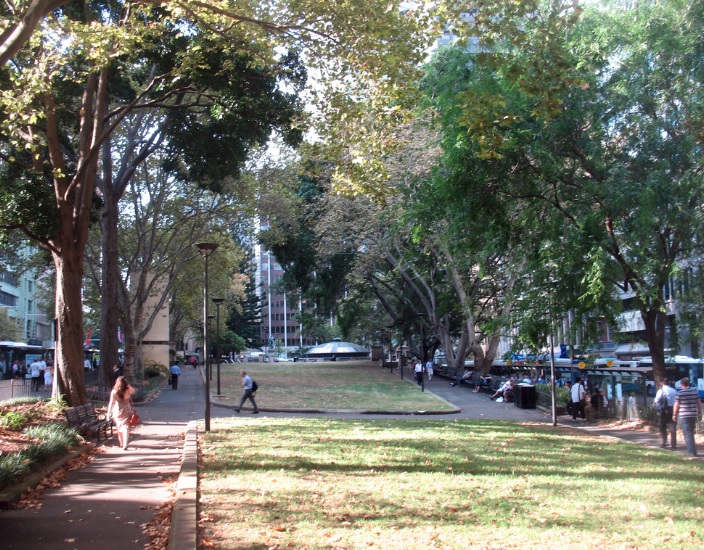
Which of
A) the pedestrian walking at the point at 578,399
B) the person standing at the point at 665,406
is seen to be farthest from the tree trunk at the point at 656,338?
the pedestrian walking at the point at 578,399

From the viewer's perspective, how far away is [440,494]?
9.24m

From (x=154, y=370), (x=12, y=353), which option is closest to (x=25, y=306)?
(x=12, y=353)

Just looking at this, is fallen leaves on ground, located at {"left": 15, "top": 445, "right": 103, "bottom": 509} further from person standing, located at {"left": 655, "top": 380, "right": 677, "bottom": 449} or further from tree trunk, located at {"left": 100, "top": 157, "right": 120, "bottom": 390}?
person standing, located at {"left": 655, "top": 380, "right": 677, "bottom": 449}

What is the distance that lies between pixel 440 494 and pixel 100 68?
481 inches

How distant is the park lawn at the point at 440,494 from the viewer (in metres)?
7.10

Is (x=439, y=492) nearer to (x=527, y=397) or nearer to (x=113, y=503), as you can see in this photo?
(x=113, y=503)

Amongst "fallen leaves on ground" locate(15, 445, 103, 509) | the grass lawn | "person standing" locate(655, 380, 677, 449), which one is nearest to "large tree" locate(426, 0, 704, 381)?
"person standing" locate(655, 380, 677, 449)

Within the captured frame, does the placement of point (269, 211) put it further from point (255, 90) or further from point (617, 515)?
point (617, 515)

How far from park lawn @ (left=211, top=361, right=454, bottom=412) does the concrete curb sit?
16.6 meters

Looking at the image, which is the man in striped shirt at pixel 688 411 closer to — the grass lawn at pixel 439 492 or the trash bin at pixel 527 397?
the grass lawn at pixel 439 492

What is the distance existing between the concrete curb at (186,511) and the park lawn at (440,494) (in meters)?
0.13

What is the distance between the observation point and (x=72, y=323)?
1750 centimetres

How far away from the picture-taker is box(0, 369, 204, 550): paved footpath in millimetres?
7430

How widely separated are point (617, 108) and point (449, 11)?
862cm
